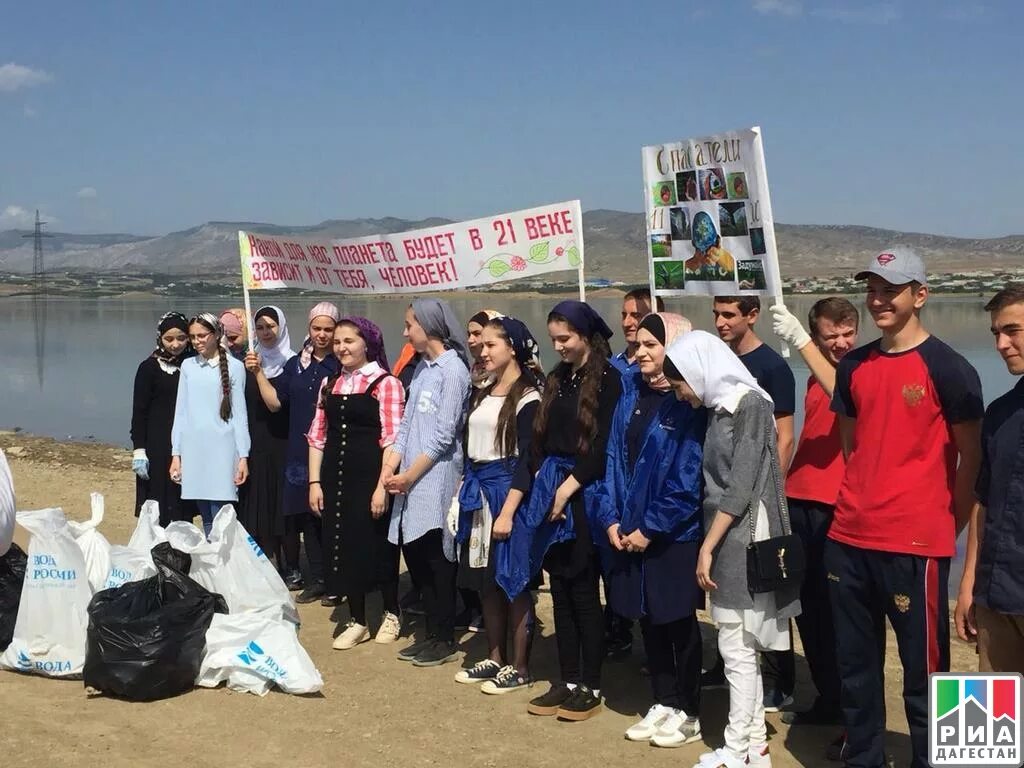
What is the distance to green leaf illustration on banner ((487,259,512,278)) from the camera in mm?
6387

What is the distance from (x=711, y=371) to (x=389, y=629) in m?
2.72

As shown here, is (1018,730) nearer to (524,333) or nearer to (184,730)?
(524,333)

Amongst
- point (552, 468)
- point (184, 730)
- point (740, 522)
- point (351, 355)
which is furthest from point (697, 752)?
point (351, 355)

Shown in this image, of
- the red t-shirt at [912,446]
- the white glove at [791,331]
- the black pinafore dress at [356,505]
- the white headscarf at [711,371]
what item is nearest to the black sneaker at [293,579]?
the black pinafore dress at [356,505]

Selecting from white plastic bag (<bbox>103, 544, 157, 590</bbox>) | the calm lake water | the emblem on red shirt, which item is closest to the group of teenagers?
the emblem on red shirt

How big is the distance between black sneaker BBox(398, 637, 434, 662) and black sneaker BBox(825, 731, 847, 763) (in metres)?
2.08

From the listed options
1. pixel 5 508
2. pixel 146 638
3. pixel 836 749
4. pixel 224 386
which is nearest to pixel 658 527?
pixel 836 749

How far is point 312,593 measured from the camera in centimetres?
672

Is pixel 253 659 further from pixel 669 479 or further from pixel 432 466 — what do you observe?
pixel 669 479

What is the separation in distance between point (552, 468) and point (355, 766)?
1.48 meters

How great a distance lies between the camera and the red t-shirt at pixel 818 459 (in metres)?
4.45

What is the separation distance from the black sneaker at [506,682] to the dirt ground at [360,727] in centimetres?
5

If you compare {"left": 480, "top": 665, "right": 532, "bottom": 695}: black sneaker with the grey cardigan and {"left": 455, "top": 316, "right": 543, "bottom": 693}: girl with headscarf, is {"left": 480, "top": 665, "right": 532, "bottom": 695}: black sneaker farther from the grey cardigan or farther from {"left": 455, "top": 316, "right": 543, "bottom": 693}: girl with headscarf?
the grey cardigan

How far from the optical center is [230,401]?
6363 millimetres
